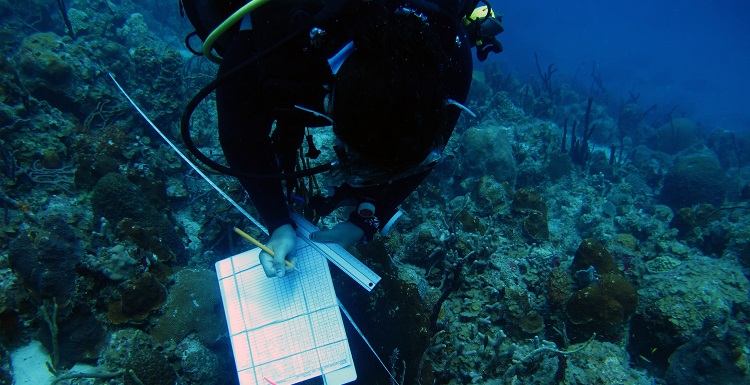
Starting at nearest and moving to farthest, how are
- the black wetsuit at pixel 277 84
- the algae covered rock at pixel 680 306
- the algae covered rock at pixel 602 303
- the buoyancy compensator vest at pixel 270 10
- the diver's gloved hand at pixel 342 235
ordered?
the buoyancy compensator vest at pixel 270 10
the black wetsuit at pixel 277 84
the diver's gloved hand at pixel 342 235
the algae covered rock at pixel 602 303
the algae covered rock at pixel 680 306

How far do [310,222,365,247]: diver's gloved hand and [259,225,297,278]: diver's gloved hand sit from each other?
156 millimetres

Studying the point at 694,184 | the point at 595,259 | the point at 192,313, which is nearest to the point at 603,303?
the point at 595,259

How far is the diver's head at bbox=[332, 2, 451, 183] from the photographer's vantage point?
931mm

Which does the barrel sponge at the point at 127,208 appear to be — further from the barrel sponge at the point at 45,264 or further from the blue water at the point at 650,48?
the blue water at the point at 650,48

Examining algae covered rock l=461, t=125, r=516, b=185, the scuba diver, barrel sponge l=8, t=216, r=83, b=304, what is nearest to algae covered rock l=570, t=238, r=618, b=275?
the scuba diver

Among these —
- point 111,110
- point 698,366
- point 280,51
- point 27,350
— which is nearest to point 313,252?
point 280,51

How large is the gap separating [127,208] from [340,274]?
2.53 meters

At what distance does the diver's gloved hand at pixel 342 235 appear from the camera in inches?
85.3

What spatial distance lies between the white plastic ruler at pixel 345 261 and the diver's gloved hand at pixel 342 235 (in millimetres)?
35

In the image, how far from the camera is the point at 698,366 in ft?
11.0

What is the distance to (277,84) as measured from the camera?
4.69ft

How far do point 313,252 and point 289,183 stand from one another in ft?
1.76

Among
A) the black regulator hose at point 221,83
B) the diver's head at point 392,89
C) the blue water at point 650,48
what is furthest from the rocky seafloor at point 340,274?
the blue water at point 650,48

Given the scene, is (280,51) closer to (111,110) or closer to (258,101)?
(258,101)
